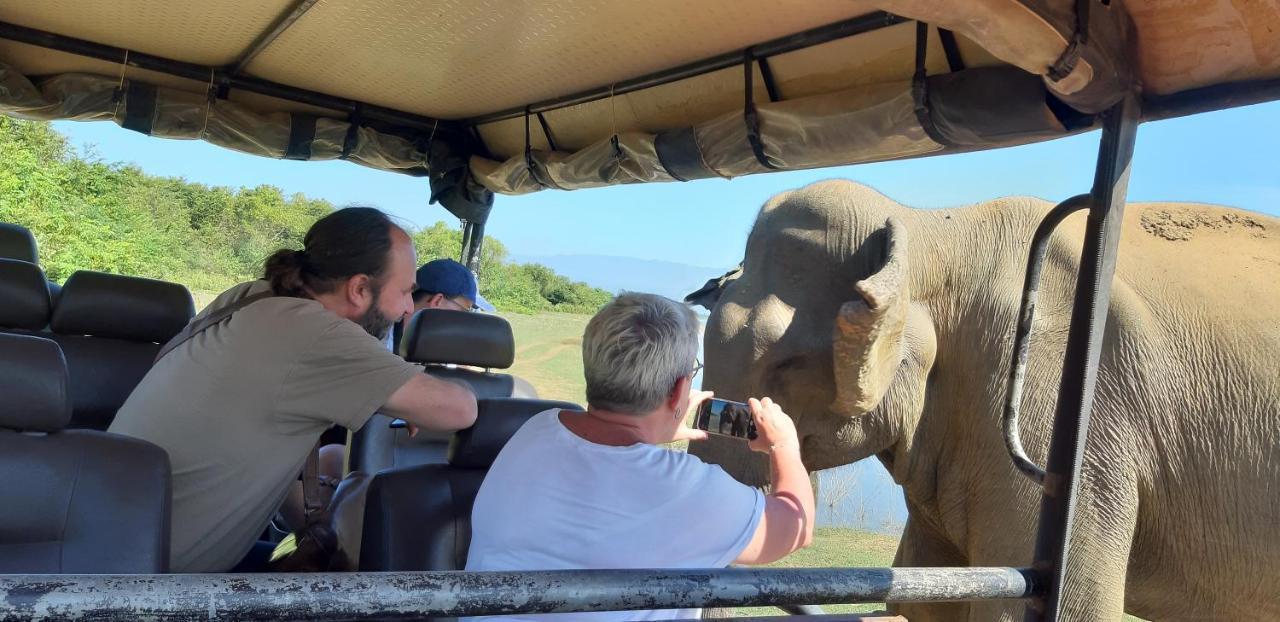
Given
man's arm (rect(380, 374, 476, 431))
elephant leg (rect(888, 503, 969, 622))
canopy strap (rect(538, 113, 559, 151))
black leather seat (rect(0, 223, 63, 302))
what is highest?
canopy strap (rect(538, 113, 559, 151))

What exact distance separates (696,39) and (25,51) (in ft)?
11.2

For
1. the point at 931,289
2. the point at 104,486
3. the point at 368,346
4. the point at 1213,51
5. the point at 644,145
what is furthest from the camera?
the point at 644,145

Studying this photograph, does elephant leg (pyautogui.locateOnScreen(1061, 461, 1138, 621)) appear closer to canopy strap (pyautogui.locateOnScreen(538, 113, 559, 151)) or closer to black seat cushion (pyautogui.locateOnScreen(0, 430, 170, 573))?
black seat cushion (pyautogui.locateOnScreen(0, 430, 170, 573))

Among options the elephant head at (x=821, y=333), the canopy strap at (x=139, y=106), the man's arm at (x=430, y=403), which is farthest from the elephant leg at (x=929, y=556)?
the canopy strap at (x=139, y=106)

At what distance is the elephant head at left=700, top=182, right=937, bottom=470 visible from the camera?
3582mm

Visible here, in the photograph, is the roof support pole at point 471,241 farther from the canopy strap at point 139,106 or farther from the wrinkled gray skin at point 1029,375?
the wrinkled gray skin at point 1029,375

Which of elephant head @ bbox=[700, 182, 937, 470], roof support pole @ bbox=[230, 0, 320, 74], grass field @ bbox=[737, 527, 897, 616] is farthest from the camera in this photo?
grass field @ bbox=[737, 527, 897, 616]

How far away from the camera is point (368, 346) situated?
2529 mm

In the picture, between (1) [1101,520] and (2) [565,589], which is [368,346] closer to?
(2) [565,589]

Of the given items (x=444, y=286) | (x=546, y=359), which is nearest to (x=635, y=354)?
(x=444, y=286)

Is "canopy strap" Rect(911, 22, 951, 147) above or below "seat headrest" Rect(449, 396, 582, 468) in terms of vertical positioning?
above

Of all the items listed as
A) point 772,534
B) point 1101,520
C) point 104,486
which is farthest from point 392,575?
point 1101,520

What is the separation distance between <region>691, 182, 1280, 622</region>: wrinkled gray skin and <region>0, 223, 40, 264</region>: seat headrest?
5164 mm


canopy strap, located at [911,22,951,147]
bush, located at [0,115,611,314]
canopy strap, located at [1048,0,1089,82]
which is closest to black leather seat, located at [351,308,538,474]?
canopy strap, located at [911,22,951,147]
